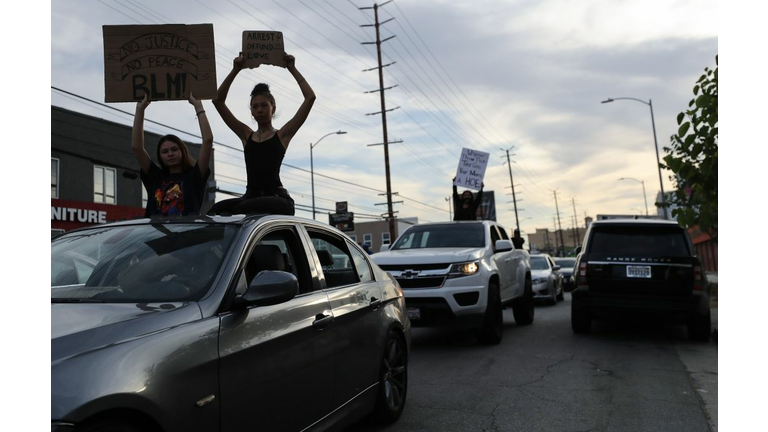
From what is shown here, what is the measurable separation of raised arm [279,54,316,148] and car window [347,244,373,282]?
1.10 m

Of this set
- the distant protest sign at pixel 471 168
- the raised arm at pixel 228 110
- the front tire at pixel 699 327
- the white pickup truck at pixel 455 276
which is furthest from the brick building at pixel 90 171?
the raised arm at pixel 228 110

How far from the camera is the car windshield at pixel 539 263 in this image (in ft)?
59.2

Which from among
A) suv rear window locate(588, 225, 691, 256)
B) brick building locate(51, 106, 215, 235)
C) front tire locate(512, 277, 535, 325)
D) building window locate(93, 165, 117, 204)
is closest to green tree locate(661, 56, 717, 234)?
suv rear window locate(588, 225, 691, 256)

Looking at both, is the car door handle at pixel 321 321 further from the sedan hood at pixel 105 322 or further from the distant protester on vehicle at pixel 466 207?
the distant protester on vehicle at pixel 466 207

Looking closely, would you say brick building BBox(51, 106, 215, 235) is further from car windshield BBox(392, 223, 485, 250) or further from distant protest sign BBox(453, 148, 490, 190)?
car windshield BBox(392, 223, 485, 250)

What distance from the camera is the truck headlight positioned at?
341 inches

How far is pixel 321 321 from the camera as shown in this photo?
384 centimetres

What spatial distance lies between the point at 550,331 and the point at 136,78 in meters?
8.14

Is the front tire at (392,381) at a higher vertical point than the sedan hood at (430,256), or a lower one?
lower

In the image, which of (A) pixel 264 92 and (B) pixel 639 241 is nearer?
(A) pixel 264 92

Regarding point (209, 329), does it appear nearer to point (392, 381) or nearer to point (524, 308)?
point (392, 381)

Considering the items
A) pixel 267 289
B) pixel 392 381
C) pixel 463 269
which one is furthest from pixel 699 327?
pixel 267 289

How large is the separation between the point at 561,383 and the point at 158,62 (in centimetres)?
487

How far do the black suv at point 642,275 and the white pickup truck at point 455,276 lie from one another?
1.26 m
